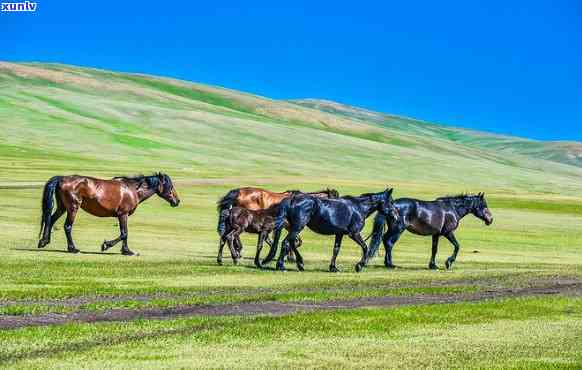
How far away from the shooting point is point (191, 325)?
14.7 m

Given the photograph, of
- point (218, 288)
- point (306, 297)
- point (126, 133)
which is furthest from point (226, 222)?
point (126, 133)

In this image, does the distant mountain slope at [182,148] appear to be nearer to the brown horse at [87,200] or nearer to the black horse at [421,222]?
the brown horse at [87,200]

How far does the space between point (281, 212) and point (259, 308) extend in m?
7.78

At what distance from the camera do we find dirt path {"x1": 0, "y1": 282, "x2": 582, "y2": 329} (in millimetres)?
15008

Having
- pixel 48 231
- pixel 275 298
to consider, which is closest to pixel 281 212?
pixel 275 298

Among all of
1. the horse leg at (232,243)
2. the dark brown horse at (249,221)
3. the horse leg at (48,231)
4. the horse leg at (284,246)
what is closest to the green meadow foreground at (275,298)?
the horse leg at (48,231)

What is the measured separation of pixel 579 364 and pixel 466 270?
15.2 metres

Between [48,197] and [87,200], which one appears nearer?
[48,197]

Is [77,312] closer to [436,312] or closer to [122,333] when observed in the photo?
[122,333]

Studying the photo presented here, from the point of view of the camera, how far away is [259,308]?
17.2 meters

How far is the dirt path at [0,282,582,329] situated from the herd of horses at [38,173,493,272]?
17.5ft

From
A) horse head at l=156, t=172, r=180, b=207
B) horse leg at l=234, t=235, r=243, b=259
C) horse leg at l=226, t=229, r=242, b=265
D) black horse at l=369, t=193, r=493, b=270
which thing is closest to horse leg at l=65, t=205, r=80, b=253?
horse head at l=156, t=172, r=180, b=207

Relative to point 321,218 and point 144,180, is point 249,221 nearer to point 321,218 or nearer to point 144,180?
point 321,218

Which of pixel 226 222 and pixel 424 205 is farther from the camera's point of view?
pixel 424 205
